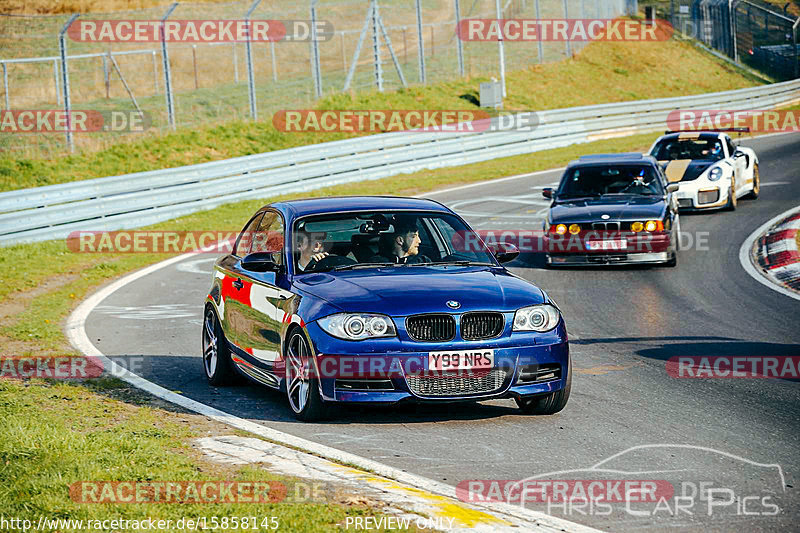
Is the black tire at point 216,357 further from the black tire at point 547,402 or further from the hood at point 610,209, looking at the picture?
the hood at point 610,209

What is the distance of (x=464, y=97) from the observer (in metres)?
40.6

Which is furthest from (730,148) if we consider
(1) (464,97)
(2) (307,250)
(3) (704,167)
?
(1) (464,97)

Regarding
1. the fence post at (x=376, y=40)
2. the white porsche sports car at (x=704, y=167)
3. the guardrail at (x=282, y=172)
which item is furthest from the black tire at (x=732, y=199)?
the fence post at (x=376, y=40)

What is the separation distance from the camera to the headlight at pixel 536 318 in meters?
7.49

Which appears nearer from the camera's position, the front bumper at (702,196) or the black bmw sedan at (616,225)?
the black bmw sedan at (616,225)

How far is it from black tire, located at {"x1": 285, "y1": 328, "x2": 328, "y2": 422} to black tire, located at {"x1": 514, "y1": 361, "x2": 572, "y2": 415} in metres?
1.40

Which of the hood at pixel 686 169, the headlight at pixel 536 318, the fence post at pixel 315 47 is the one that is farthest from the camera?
the fence post at pixel 315 47

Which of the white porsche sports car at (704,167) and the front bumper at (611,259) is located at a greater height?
the white porsche sports car at (704,167)

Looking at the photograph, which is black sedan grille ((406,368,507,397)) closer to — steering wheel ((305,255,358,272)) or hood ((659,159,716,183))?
steering wheel ((305,255,358,272))

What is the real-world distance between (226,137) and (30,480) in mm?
26064

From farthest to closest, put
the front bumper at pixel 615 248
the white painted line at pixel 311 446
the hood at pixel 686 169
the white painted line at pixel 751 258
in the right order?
the hood at pixel 686 169 → the front bumper at pixel 615 248 → the white painted line at pixel 751 258 → the white painted line at pixel 311 446

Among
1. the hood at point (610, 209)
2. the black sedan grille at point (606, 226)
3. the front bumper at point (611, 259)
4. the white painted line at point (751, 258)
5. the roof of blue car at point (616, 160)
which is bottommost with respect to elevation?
the white painted line at point (751, 258)

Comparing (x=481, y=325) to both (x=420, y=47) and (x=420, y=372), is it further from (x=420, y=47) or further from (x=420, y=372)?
(x=420, y=47)

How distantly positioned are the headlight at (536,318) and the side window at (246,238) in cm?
294
